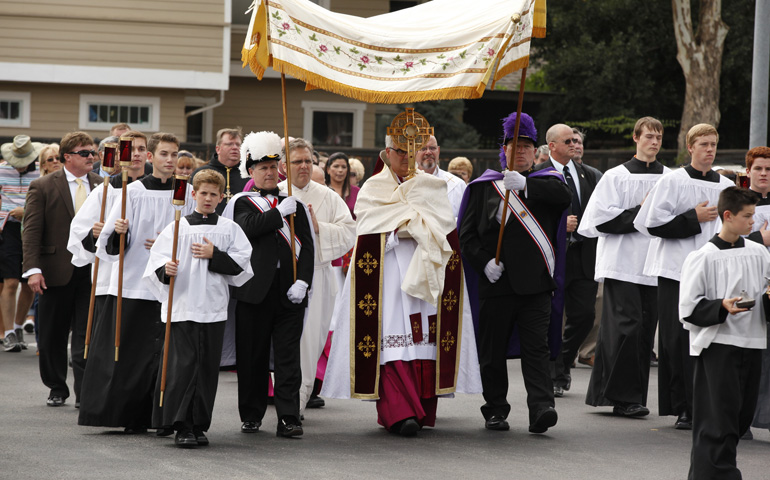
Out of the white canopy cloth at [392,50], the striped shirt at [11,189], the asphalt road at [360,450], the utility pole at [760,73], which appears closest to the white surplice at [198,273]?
the asphalt road at [360,450]

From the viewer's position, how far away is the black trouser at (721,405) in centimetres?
652

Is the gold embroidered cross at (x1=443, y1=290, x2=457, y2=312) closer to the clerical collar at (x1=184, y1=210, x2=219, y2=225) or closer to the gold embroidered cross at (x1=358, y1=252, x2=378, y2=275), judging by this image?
the gold embroidered cross at (x1=358, y1=252, x2=378, y2=275)

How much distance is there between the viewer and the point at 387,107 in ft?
87.5

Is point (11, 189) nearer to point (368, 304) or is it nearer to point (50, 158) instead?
point (50, 158)

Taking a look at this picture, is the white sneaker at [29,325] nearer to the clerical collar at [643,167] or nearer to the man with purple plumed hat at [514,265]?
the man with purple plumed hat at [514,265]

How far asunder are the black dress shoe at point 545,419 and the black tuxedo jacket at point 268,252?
1.83 meters

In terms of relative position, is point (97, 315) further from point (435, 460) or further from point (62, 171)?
point (435, 460)

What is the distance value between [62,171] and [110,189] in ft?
5.48

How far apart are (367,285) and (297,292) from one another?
2.02 feet

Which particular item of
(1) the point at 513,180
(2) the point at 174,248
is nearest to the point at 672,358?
(1) the point at 513,180

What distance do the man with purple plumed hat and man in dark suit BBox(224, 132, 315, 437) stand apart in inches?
51.8

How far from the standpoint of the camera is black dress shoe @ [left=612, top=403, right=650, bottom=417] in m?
9.40

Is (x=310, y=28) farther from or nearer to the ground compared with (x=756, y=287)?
farther from the ground

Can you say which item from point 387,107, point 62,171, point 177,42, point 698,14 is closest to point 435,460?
point 62,171
